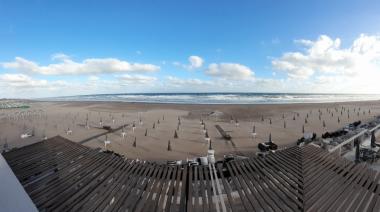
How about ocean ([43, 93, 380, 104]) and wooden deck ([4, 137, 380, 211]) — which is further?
ocean ([43, 93, 380, 104])

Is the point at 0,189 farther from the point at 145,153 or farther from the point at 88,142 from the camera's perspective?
the point at 88,142

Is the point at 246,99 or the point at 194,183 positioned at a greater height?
the point at 246,99

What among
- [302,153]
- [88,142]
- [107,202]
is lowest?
→ [88,142]

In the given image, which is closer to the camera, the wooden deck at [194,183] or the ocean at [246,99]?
the wooden deck at [194,183]

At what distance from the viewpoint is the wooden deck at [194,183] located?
4.43 m

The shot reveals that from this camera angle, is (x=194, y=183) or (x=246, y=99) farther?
(x=246, y=99)

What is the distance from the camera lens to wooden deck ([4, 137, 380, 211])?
4430 millimetres

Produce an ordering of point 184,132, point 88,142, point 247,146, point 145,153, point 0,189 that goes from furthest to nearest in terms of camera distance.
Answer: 1. point 184,132
2. point 88,142
3. point 247,146
4. point 145,153
5. point 0,189

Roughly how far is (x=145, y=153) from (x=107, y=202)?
12939mm

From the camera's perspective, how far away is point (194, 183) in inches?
219

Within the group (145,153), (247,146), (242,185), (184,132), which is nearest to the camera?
(242,185)

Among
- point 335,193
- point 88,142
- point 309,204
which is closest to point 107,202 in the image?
point 309,204

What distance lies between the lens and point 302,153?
6.32 meters

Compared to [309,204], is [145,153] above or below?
below
